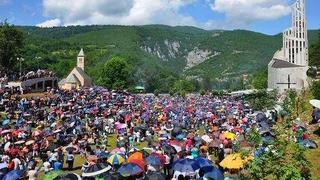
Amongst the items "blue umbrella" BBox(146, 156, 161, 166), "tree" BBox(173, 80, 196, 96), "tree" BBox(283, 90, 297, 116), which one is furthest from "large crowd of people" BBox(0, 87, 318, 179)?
"tree" BBox(173, 80, 196, 96)

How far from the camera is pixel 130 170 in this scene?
66.0 ft

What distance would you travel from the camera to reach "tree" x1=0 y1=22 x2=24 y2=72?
82.1 m

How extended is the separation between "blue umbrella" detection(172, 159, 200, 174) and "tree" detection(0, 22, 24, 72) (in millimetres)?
66761

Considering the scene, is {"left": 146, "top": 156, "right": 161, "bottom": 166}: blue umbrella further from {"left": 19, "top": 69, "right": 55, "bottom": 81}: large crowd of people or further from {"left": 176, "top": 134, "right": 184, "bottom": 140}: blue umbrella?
{"left": 19, "top": 69, "right": 55, "bottom": 81}: large crowd of people

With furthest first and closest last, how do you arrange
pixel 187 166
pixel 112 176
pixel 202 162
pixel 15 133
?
pixel 15 133 < pixel 202 162 < pixel 187 166 < pixel 112 176

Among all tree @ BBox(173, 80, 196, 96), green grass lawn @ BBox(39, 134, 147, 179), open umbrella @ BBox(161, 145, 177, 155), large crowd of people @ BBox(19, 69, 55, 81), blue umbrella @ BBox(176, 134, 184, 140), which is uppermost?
large crowd of people @ BBox(19, 69, 55, 81)

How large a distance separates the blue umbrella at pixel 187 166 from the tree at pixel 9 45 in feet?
219

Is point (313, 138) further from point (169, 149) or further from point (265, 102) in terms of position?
point (265, 102)

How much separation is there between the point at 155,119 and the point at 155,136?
9187 mm

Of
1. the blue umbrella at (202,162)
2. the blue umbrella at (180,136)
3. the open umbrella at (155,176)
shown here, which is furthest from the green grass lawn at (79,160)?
the open umbrella at (155,176)

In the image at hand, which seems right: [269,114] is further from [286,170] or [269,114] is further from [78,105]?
[286,170]

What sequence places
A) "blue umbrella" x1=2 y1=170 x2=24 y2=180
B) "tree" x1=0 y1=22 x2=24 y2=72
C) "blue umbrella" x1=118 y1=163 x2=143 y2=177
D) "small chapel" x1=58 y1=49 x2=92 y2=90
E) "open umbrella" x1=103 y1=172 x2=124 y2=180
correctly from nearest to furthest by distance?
"open umbrella" x1=103 y1=172 x2=124 y2=180 → "blue umbrella" x1=2 y1=170 x2=24 y2=180 → "blue umbrella" x1=118 y1=163 x2=143 y2=177 → "tree" x1=0 y1=22 x2=24 y2=72 → "small chapel" x1=58 y1=49 x2=92 y2=90

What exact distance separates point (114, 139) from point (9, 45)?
5015cm

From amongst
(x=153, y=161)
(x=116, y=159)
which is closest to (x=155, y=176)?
(x=153, y=161)
